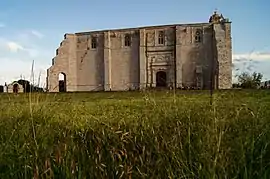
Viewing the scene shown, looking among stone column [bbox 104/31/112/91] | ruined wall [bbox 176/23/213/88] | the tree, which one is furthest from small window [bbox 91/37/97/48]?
the tree

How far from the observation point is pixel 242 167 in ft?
8.34

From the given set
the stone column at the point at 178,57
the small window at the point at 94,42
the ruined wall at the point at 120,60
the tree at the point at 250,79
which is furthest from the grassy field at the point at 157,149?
the small window at the point at 94,42

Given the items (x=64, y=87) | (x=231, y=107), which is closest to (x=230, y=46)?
(x=64, y=87)

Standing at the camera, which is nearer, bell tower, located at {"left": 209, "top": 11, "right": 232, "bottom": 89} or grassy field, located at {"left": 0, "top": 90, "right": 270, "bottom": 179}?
grassy field, located at {"left": 0, "top": 90, "right": 270, "bottom": 179}

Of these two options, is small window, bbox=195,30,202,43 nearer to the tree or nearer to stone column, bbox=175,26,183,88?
stone column, bbox=175,26,183,88

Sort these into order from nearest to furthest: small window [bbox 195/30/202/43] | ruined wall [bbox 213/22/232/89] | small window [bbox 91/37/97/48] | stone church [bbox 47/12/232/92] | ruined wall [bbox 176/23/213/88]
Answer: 1. ruined wall [bbox 213/22/232/89]
2. stone church [bbox 47/12/232/92]
3. ruined wall [bbox 176/23/213/88]
4. small window [bbox 195/30/202/43]
5. small window [bbox 91/37/97/48]

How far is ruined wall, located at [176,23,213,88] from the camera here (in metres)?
43.4

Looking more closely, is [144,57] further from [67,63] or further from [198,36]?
[67,63]

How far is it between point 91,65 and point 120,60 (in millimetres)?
3643

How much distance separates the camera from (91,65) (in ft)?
157

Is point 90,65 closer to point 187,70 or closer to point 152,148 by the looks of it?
point 187,70

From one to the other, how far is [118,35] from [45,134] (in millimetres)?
44273

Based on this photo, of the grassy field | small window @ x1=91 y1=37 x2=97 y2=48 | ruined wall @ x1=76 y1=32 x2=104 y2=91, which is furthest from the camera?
small window @ x1=91 y1=37 x2=97 y2=48

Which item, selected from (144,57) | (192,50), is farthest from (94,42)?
(192,50)
